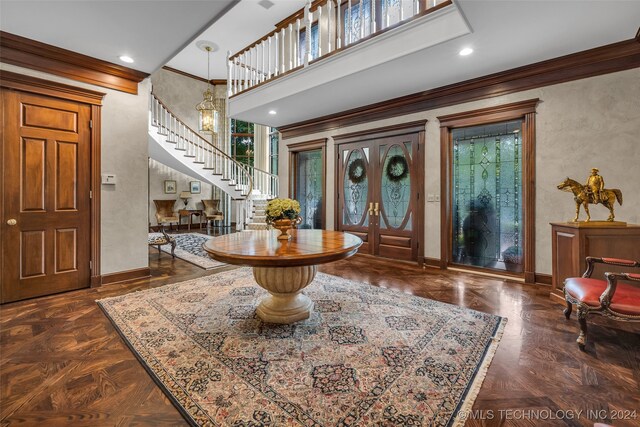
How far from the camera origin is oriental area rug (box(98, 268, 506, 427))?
1500mm

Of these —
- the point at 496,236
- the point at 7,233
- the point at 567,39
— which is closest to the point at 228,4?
the point at 7,233

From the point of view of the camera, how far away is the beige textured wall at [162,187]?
902 centimetres

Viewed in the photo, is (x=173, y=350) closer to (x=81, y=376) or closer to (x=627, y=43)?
(x=81, y=376)

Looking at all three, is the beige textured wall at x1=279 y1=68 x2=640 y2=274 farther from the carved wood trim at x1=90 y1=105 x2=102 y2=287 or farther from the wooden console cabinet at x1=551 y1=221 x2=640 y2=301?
the carved wood trim at x1=90 y1=105 x2=102 y2=287

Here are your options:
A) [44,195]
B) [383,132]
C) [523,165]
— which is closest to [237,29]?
[383,132]

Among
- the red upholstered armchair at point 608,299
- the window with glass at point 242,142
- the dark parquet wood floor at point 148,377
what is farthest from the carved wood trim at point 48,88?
the window with glass at point 242,142

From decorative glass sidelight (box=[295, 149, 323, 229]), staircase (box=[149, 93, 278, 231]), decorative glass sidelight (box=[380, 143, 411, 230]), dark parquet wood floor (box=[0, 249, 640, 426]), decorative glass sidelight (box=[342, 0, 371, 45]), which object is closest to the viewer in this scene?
dark parquet wood floor (box=[0, 249, 640, 426])

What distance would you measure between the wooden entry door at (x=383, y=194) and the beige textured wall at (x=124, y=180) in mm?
3520

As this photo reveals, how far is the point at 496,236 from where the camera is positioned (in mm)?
4262

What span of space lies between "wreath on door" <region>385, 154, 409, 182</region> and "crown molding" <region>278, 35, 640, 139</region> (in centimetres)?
78

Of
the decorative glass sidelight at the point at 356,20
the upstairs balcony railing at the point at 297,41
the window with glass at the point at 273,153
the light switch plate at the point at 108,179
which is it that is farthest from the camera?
the window with glass at the point at 273,153

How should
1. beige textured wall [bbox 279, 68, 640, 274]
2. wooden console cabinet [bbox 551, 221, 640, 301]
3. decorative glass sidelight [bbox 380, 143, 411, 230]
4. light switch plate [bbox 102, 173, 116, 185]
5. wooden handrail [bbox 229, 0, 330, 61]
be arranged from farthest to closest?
wooden handrail [bbox 229, 0, 330, 61] → decorative glass sidelight [bbox 380, 143, 411, 230] → light switch plate [bbox 102, 173, 116, 185] → beige textured wall [bbox 279, 68, 640, 274] → wooden console cabinet [bbox 551, 221, 640, 301]

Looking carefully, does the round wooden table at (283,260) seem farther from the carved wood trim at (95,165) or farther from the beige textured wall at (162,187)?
the beige textured wall at (162,187)

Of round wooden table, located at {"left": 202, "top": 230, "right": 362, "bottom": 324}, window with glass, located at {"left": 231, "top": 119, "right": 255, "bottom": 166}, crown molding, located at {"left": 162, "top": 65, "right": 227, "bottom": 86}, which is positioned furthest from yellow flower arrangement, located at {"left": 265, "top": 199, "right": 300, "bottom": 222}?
crown molding, located at {"left": 162, "top": 65, "right": 227, "bottom": 86}
